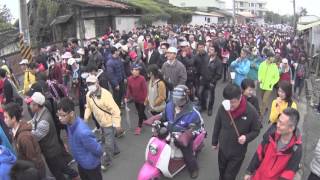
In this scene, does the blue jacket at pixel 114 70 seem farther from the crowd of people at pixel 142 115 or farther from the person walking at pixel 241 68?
the person walking at pixel 241 68

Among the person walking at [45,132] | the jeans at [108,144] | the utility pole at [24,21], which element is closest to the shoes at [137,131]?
the jeans at [108,144]

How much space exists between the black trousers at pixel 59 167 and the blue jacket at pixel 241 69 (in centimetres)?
579

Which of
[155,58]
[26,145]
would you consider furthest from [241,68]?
[26,145]

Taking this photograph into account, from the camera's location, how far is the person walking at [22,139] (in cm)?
495

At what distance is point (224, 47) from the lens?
52.7 ft

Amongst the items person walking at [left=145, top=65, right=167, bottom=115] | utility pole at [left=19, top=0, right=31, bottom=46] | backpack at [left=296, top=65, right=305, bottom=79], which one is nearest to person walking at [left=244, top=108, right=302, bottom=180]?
person walking at [left=145, top=65, right=167, bottom=115]

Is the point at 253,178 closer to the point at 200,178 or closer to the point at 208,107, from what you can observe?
the point at 200,178

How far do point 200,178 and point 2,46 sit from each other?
15.9m

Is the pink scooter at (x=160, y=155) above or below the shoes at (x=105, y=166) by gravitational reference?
above

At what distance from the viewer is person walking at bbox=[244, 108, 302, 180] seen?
4.29 meters

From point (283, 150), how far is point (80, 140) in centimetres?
244

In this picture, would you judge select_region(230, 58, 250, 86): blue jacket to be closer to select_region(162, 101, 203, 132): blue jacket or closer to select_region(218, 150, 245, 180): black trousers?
select_region(162, 101, 203, 132): blue jacket

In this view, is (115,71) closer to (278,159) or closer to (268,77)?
(268,77)

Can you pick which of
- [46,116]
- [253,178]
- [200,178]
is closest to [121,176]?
[200,178]
